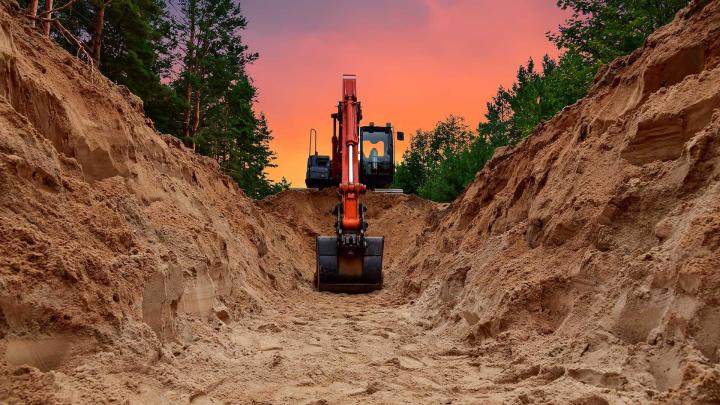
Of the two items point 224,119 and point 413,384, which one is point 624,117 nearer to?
point 413,384

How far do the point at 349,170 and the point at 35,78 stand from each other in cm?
817

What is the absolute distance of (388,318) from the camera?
8.42m

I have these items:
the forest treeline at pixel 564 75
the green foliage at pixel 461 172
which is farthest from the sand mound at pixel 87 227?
the green foliage at pixel 461 172

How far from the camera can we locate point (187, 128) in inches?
1083

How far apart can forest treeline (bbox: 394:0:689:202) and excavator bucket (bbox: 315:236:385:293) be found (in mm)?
5908

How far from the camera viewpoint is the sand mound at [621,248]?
3.19 meters

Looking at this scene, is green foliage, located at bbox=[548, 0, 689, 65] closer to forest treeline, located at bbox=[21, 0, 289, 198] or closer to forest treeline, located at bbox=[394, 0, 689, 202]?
forest treeline, located at bbox=[394, 0, 689, 202]

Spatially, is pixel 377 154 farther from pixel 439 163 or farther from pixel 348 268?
pixel 439 163

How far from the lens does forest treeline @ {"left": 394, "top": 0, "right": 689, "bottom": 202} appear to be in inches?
798

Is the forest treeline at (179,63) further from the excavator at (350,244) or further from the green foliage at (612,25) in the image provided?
the green foliage at (612,25)

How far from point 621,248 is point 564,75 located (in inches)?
812

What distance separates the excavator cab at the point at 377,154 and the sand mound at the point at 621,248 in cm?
1293

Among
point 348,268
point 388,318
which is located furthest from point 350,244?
point 388,318

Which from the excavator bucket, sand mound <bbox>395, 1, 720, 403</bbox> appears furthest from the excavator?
sand mound <bbox>395, 1, 720, 403</bbox>
